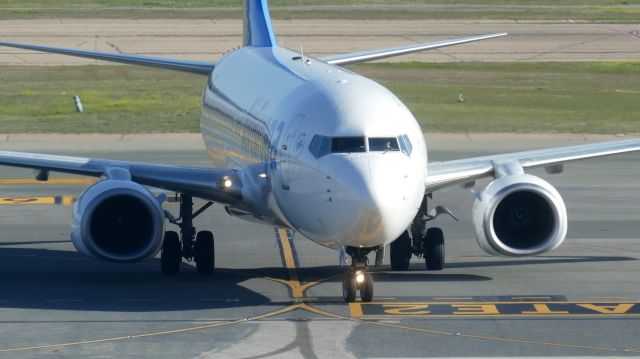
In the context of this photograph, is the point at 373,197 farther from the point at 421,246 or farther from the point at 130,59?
the point at 130,59

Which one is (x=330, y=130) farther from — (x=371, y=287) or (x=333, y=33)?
(x=333, y=33)

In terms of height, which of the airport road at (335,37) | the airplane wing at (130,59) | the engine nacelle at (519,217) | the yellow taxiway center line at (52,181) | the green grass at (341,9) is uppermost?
the green grass at (341,9)

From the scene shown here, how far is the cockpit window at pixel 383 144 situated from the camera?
67.7 ft

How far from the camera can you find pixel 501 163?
1032 inches

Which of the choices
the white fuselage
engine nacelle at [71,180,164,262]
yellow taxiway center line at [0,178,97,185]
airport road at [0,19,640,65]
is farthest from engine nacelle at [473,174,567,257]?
airport road at [0,19,640,65]

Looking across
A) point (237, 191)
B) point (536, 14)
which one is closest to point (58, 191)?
point (237, 191)

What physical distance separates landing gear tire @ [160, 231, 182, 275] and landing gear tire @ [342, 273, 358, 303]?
14.4 ft

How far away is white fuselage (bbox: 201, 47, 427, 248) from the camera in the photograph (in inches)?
794

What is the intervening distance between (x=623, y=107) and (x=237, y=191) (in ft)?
113

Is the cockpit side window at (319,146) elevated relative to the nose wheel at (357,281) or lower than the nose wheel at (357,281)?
elevated

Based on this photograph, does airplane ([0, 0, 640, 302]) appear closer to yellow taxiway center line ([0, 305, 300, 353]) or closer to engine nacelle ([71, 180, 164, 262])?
engine nacelle ([71, 180, 164, 262])

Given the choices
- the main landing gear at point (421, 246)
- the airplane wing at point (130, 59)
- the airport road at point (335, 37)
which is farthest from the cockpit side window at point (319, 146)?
the airport road at point (335, 37)

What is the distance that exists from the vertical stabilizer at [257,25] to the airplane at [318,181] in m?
1.91

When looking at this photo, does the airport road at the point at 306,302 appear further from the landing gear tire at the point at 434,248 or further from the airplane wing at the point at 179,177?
the airplane wing at the point at 179,177
